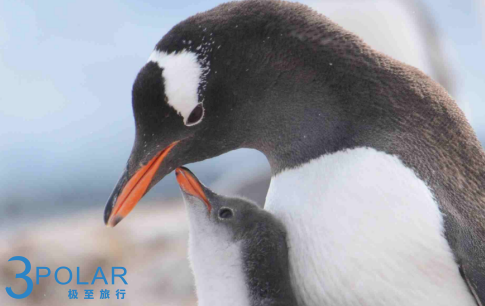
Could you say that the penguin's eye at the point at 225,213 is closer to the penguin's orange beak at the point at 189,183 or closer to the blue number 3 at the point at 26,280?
the penguin's orange beak at the point at 189,183

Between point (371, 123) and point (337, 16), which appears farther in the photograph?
point (337, 16)

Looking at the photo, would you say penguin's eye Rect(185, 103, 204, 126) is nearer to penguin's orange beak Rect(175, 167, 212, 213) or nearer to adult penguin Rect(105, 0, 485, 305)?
adult penguin Rect(105, 0, 485, 305)

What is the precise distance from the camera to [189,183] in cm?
98

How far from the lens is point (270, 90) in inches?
34.0

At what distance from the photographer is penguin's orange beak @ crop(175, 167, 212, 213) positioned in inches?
38.5

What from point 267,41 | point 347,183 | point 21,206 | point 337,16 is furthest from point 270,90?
point 21,206

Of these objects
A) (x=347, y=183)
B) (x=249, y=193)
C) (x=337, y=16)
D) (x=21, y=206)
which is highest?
(x=347, y=183)

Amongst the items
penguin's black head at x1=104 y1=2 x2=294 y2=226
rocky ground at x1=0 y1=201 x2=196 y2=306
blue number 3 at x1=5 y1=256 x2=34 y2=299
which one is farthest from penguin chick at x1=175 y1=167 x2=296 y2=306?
blue number 3 at x1=5 y1=256 x2=34 y2=299

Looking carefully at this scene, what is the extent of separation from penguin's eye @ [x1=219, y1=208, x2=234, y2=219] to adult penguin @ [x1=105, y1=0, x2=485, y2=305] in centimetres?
8

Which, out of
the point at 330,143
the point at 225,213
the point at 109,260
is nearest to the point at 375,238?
the point at 330,143

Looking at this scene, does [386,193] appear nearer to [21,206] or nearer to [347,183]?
[347,183]

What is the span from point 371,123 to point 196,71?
10.6 inches

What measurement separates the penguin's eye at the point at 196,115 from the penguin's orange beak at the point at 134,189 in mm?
47

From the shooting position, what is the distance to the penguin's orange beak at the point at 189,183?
98 centimetres
